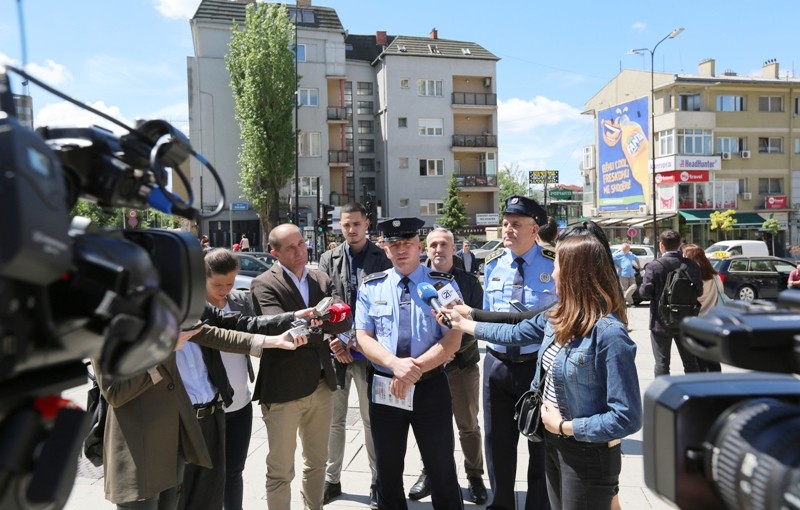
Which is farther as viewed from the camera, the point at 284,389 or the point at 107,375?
the point at 284,389

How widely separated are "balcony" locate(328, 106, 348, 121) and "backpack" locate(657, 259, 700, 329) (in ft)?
130

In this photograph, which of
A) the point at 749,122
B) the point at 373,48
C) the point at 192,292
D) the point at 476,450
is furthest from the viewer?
the point at 373,48

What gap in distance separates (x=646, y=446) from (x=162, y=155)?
1391 mm

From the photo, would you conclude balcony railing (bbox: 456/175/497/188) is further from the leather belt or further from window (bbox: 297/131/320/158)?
the leather belt

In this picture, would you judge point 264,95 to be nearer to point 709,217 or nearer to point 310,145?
point 310,145

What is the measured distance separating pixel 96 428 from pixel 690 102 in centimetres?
4672

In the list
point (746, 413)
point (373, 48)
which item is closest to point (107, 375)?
point (746, 413)

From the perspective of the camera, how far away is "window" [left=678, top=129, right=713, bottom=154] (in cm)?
4191

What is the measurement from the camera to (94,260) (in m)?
1.22

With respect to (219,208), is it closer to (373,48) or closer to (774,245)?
(774,245)

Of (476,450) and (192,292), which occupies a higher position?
(192,292)

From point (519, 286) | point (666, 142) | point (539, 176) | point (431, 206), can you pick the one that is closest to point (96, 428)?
point (519, 286)

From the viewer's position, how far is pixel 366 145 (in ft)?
173

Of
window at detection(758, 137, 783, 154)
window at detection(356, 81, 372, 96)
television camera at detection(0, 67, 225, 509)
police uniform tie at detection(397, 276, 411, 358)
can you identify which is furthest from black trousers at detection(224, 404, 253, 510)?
window at detection(356, 81, 372, 96)
